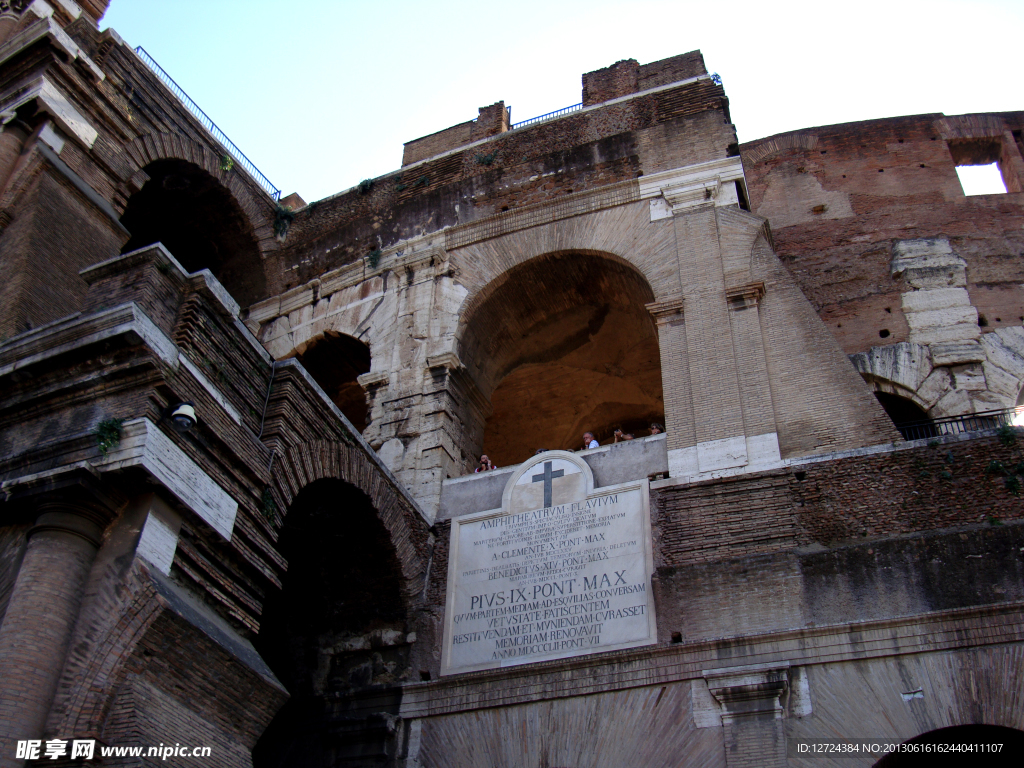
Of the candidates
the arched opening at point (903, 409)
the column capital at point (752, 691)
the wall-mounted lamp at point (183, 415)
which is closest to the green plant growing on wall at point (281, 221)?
the wall-mounted lamp at point (183, 415)

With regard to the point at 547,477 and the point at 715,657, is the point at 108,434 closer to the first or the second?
the point at 547,477

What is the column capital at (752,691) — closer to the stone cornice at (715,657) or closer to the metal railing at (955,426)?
the stone cornice at (715,657)

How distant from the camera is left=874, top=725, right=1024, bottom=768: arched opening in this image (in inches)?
286

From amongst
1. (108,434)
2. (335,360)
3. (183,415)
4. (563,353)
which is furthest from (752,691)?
(335,360)

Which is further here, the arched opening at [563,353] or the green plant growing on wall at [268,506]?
the arched opening at [563,353]

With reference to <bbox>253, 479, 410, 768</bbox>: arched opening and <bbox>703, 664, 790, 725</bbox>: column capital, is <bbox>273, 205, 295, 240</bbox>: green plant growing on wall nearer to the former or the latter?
<bbox>253, 479, 410, 768</bbox>: arched opening

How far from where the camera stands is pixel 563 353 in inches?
518

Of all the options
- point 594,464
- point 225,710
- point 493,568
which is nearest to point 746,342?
point 594,464

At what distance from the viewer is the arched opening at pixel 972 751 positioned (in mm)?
7258

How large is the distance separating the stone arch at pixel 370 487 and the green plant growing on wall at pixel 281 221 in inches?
232

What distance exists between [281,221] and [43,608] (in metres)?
8.93

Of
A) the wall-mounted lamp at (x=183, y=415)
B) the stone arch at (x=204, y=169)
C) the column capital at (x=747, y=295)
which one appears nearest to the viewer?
the wall-mounted lamp at (x=183, y=415)

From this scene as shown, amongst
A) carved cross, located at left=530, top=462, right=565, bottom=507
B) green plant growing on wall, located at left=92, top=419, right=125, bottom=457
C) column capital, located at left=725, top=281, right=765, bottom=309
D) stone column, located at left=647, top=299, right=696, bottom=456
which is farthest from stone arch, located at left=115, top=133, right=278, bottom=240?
column capital, located at left=725, top=281, right=765, bottom=309

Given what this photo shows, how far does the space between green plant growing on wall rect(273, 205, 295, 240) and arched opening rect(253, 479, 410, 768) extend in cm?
599
